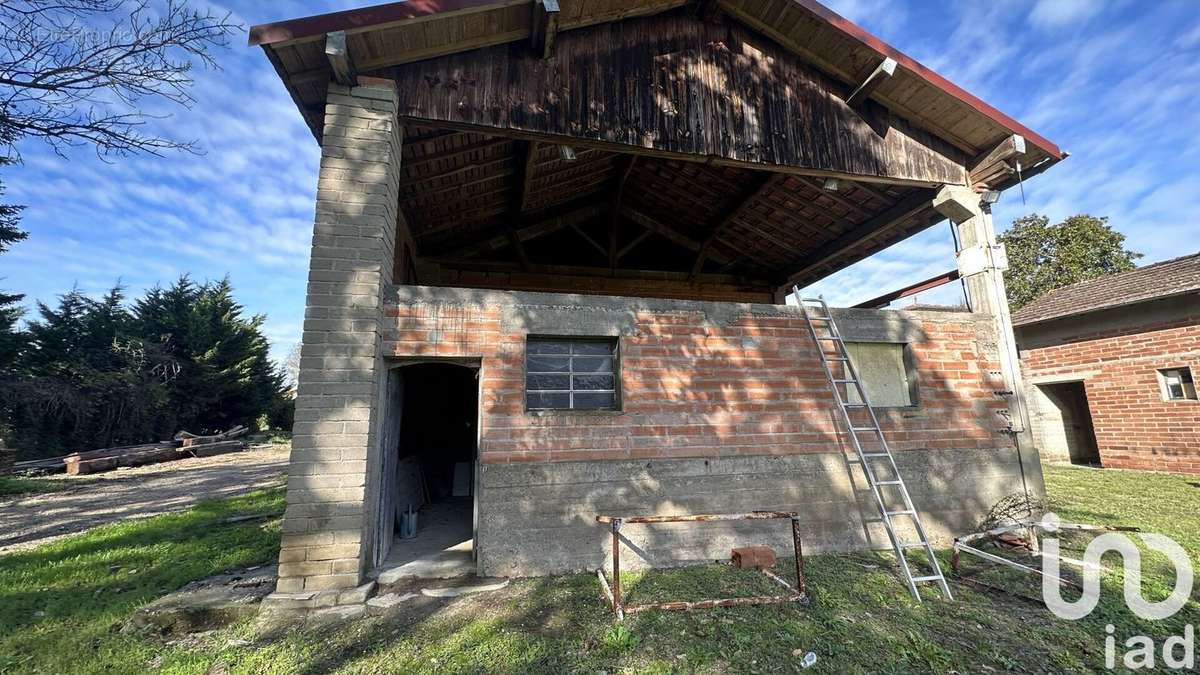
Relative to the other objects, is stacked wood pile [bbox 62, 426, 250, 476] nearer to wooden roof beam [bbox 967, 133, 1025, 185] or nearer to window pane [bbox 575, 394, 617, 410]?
window pane [bbox 575, 394, 617, 410]

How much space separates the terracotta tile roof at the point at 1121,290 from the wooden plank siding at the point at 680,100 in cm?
823

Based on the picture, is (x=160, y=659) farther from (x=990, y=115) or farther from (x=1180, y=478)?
(x=1180, y=478)

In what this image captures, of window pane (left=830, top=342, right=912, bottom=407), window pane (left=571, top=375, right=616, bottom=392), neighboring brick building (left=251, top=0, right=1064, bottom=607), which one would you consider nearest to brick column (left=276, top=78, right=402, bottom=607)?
neighboring brick building (left=251, top=0, right=1064, bottom=607)

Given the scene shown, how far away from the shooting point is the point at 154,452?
16.0 metres

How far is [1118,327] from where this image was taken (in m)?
11.6

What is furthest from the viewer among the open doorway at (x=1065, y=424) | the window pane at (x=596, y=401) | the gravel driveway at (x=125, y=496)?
the open doorway at (x=1065, y=424)

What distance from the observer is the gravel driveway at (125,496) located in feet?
23.8

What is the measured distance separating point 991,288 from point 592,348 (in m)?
5.72

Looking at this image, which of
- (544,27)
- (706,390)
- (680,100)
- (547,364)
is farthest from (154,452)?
(680,100)

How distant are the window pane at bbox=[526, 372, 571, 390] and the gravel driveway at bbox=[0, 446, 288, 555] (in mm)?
6953

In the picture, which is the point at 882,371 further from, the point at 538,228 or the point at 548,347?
the point at 538,228

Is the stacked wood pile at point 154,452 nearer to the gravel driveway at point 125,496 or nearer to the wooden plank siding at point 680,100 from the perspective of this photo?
the gravel driveway at point 125,496

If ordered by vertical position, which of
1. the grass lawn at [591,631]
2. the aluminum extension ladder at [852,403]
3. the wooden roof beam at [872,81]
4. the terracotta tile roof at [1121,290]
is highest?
the wooden roof beam at [872,81]

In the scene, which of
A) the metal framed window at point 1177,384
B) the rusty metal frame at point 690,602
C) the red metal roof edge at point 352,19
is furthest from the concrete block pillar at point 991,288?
the metal framed window at point 1177,384
